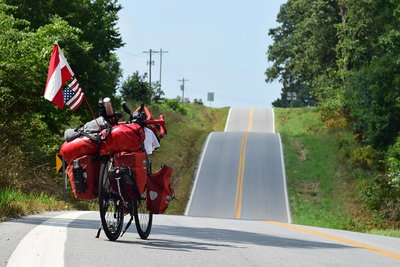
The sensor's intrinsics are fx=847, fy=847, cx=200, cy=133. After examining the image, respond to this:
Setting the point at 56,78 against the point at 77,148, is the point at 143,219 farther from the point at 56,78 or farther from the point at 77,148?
the point at 56,78

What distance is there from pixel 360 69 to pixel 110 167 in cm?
4900

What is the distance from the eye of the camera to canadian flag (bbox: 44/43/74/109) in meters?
14.1

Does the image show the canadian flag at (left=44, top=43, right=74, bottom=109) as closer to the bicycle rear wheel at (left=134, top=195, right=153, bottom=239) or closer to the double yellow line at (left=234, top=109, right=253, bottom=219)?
the bicycle rear wheel at (left=134, top=195, right=153, bottom=239)

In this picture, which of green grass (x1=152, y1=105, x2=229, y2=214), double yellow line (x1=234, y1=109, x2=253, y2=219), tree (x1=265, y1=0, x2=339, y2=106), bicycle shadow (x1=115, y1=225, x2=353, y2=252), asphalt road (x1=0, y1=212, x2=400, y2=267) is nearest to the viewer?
asphalt road (x1=0, y1=212, x2=400, y2=267)

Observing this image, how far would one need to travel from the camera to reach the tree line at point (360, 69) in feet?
170

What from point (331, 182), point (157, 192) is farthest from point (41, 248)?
point (331, 182)

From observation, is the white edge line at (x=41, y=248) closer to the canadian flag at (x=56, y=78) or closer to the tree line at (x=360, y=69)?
the canadian flag at (x=56, y=78)

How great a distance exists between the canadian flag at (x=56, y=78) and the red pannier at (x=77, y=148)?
3.46 m

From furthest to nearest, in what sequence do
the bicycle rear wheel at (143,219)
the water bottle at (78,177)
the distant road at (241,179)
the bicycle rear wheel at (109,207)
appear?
1. the distant road at (241,179)
2. the bicycle rear wheel at (143,219)
3. the water bottle at (78,177)
4. the bicycle rear wheel at (109,207)

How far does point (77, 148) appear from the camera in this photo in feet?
35.4

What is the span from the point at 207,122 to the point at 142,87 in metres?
9.08

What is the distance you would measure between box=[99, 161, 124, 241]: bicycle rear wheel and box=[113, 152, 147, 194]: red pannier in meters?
0.19

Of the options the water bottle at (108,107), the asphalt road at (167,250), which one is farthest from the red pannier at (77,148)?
the asphalt road at (167,250)

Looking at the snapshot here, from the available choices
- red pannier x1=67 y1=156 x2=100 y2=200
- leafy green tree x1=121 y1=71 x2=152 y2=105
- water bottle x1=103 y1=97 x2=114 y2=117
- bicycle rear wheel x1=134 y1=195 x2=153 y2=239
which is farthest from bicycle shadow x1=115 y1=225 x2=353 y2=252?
leafy green tree x1=121 y1=71 x2=152 y2=105
